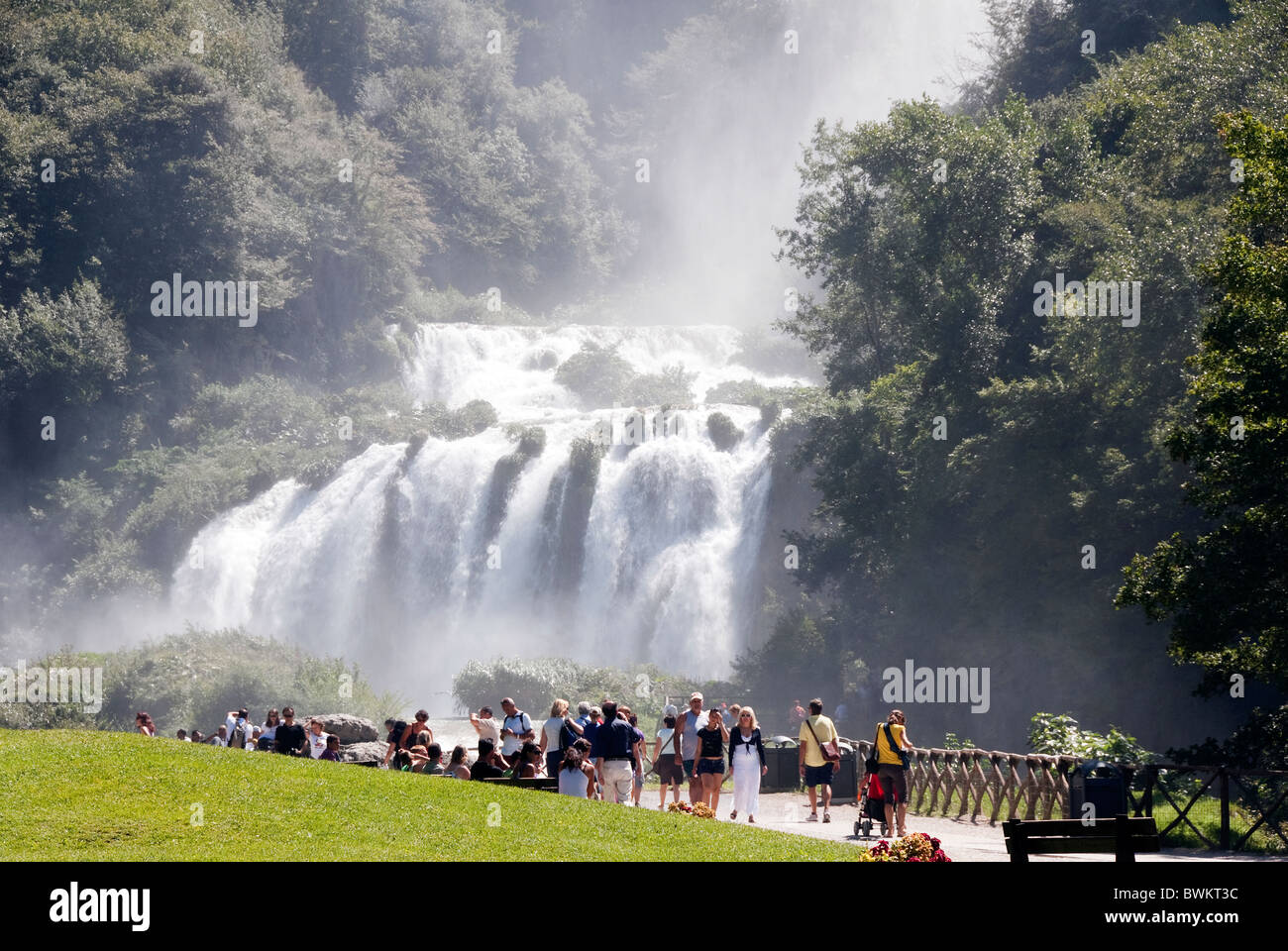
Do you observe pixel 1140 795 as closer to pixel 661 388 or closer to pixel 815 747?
pixel 815 747

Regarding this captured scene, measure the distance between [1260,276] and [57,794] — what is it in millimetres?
19310

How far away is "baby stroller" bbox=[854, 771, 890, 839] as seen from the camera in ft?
66.4

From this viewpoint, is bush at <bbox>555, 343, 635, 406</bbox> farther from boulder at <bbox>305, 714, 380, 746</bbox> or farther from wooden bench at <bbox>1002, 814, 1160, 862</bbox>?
wooden bench at <bbox>1002, 814, 1160, 862</bbox>

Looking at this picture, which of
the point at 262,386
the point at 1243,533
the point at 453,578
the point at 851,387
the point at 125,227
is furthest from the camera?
the point at 262,386

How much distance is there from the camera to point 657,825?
54.1ft

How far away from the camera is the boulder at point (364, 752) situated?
23.3m

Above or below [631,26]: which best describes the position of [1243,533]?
below

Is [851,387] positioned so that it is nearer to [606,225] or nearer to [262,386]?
[262,386]

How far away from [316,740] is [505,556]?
3880cm

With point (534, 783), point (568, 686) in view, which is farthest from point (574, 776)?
point (568, 686)

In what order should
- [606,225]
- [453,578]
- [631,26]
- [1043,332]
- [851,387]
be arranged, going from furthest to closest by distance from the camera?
[631,26]
[606,225]
[453,578]
[851,387]
[1043,332]

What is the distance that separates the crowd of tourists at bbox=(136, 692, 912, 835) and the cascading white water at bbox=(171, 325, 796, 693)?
3302 centimetres

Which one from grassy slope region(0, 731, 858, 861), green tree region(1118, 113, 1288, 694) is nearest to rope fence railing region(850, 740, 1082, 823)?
green tree region(1118, 113, 1288, 694)

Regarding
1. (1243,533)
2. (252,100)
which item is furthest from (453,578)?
(1243,533)
